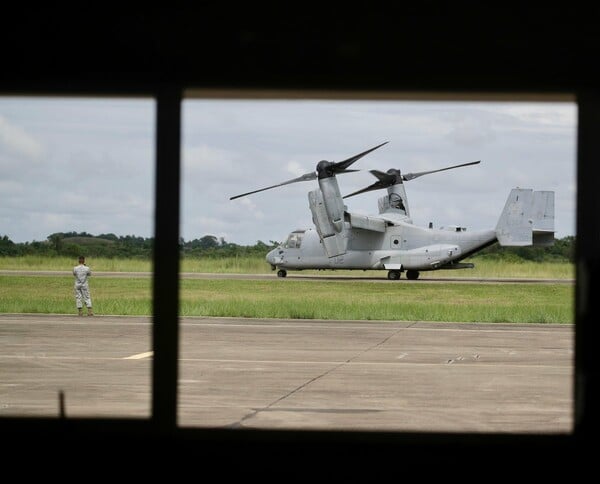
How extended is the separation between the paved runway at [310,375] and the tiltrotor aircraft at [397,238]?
18209mm

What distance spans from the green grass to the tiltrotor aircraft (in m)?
2.18

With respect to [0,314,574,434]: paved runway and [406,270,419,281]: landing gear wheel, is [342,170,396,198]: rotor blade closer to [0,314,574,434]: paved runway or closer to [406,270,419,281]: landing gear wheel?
[406,270,419,281]: landing gear wheel

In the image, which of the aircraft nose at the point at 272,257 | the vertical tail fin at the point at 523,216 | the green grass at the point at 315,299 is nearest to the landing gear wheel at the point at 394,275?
the green grass at the point at 315,299

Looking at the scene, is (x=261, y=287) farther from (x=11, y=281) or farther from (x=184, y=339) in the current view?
(x=184, y=339)

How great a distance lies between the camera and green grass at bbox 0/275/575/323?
2017 centimetres

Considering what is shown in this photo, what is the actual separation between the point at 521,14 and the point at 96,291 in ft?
84.9

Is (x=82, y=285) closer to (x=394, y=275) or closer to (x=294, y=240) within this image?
(x=294, y=240)

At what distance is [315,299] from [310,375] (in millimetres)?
15691

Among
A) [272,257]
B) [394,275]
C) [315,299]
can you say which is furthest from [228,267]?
[315,299]

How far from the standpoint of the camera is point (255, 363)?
1149cm

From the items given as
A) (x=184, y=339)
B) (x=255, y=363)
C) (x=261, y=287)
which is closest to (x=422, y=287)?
(x=261, y=287)

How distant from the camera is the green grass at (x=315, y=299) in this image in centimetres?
2017

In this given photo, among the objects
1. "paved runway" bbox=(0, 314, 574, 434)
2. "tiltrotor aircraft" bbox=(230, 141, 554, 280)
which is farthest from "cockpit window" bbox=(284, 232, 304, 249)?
"paved runway" bbox=(0, 314, 574, 434)

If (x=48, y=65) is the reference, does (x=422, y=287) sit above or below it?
below
